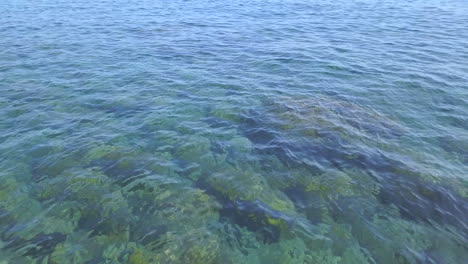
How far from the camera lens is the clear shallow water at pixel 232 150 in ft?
33.6

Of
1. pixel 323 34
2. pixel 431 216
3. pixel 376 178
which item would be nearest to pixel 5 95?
pixel 376 178

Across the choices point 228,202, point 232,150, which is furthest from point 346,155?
point 228,202

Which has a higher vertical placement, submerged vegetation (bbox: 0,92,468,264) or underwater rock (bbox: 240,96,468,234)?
underwater rock (bbox: 240,96,468,234)

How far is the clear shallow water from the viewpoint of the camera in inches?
404

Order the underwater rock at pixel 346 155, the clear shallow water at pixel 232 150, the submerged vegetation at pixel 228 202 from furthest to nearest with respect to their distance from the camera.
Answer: the underwater rock at pixel 346 155 → the clear shallow water at pixel 232 150 → the submerged vegetation at pixel 228 202

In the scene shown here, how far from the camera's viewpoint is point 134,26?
3406cm

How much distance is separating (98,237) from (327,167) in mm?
8983

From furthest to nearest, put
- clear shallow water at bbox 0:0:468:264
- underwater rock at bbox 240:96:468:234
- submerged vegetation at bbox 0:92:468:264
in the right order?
underwater rock at bbox 240:96:468:234
clear shallow water at bbox 0:0:468:264
submerged vegetation at bbox 0:92:468:264

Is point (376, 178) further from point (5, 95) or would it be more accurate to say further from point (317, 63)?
point (5, 95)

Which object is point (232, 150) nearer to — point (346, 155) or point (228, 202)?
point (228, 202)

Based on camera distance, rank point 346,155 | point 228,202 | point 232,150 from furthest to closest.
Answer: point 232,150, point 346,155, point 228,202

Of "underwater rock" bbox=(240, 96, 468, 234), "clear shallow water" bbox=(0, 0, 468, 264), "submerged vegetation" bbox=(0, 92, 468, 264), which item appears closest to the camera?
"submerged vegetation" bbox=(0, 92, 468, 264)

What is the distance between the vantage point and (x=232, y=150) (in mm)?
14539

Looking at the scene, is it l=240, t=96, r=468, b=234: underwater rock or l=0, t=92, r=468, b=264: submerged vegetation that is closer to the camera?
l=0, t=92, r=468, b=264: submerged vegetation
